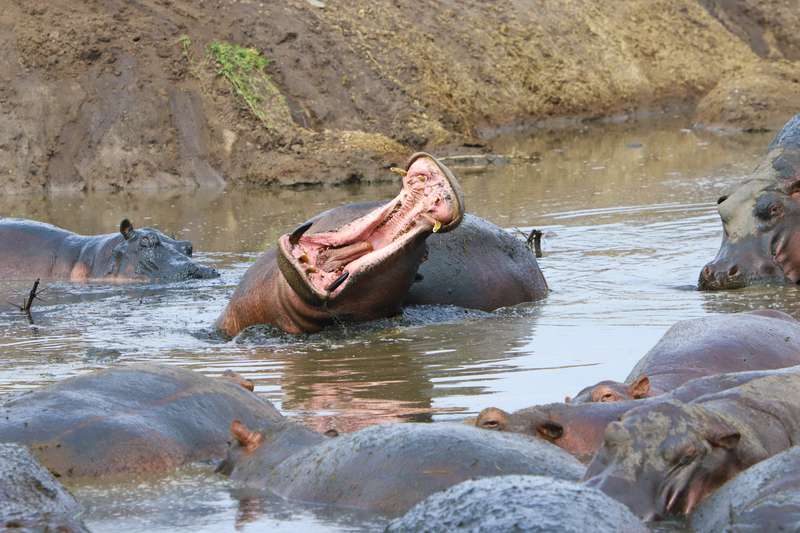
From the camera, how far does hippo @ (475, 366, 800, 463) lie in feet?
15.5

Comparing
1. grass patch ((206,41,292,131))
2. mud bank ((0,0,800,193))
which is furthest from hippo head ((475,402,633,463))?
grass patch ((206,41,292,131))

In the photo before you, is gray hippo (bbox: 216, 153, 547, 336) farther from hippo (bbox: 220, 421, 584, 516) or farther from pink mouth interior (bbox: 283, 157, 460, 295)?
hippo (bbox: 220, 421, 584, 516)

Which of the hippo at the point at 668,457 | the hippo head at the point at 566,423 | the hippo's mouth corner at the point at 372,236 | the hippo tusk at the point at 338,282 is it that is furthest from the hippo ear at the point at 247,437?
the hippo tusk at the point at 338,282

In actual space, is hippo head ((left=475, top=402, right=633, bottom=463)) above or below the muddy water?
above

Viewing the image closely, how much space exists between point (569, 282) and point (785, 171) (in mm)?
1449

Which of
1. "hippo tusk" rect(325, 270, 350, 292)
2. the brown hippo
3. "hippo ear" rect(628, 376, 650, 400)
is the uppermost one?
"hippo ear" rect(628, 376, 650, 400)

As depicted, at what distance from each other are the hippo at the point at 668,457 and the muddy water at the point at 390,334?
69cm

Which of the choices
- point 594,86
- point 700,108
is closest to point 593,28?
point 594,86

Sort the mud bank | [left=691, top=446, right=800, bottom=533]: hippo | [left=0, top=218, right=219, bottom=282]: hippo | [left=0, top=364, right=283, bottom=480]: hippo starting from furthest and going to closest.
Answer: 1. the mud bank
2. [left=0, top=218, right=219, bottom=282]: hippo
3. [left=0, top=364, right=283, bottom=480]: hippo
4. [left=691, top=446, right=800, bottom=533]: hippo

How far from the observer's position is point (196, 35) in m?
19.6

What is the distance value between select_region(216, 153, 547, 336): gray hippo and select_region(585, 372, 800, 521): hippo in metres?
3.41

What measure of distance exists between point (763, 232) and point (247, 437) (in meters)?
4.90

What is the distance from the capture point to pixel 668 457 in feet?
13.1

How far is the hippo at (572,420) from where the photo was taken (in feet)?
15.5
